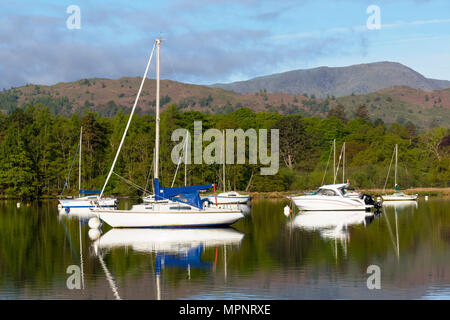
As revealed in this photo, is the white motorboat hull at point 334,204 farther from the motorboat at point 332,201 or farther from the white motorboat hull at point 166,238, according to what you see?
the white motorboat hull at point 166,238

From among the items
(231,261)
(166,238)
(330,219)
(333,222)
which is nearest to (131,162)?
(330,219)

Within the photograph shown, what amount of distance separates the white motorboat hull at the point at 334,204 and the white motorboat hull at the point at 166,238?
20067 mm

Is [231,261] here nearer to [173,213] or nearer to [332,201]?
[173,213]

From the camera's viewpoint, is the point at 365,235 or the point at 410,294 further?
the point at 365,235

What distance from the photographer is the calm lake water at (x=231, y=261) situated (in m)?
19.3

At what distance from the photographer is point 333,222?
44.6 meters

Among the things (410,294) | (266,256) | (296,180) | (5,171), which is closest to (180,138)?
(296,180)

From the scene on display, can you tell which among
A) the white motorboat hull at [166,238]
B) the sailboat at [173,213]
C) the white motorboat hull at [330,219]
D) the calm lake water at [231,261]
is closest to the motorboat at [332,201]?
the white motorboat hull at [330,219]

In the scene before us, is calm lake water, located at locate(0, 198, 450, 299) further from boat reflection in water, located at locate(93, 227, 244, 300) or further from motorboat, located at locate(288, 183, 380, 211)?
motorboat, located at locate(288, 183, 380, 211)

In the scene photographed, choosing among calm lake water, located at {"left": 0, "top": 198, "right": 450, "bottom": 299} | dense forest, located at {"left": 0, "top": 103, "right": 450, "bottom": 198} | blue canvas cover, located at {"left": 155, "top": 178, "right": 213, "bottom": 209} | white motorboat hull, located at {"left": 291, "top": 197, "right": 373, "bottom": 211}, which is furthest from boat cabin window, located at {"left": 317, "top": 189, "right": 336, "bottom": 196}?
dense forest, located at {"left": 0, "top": 103, "right": 450, "bottom": 198}

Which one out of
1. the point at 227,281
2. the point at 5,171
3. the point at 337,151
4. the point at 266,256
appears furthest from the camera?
the point at 337,151

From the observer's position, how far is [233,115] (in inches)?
5591
